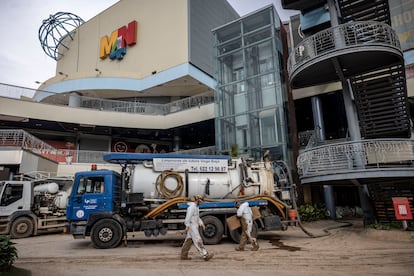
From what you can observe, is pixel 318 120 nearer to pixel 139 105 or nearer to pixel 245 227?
pixel 245 227

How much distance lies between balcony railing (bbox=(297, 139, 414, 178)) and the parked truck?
12350 mm

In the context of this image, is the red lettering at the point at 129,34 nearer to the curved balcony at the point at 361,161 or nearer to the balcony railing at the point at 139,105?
the balcony railing at the point at 139,105

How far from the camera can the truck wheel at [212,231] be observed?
1016cm

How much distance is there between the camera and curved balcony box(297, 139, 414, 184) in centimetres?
1058

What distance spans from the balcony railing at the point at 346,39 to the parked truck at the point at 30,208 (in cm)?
1357

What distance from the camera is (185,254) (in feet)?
25.6

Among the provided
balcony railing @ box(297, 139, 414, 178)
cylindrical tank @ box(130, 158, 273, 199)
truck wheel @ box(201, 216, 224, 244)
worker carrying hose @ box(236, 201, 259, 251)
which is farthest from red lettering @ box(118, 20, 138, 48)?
worker carrying hose @ box(236, 201, 259, 251)

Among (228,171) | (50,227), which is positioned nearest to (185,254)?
(228,171)

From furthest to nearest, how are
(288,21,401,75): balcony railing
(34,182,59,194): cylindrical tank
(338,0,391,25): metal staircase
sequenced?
(34,182,59,194): cylindrical tank
(338,0,391,25): metal staircase
(288,21,401,75): balcony railing

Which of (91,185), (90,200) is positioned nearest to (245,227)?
(90,200)

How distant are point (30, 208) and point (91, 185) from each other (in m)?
5.57

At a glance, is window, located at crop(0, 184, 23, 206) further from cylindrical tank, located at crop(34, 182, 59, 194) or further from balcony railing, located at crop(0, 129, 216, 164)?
balcony railing, located at crop(0, 129, 216, 164)

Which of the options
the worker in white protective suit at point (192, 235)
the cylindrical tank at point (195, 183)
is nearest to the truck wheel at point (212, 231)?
the cylindrical tank at point (195, 183)

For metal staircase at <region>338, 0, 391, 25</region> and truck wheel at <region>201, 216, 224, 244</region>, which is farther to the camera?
metal staircase at <region>338, 0, 391, 25</region>
